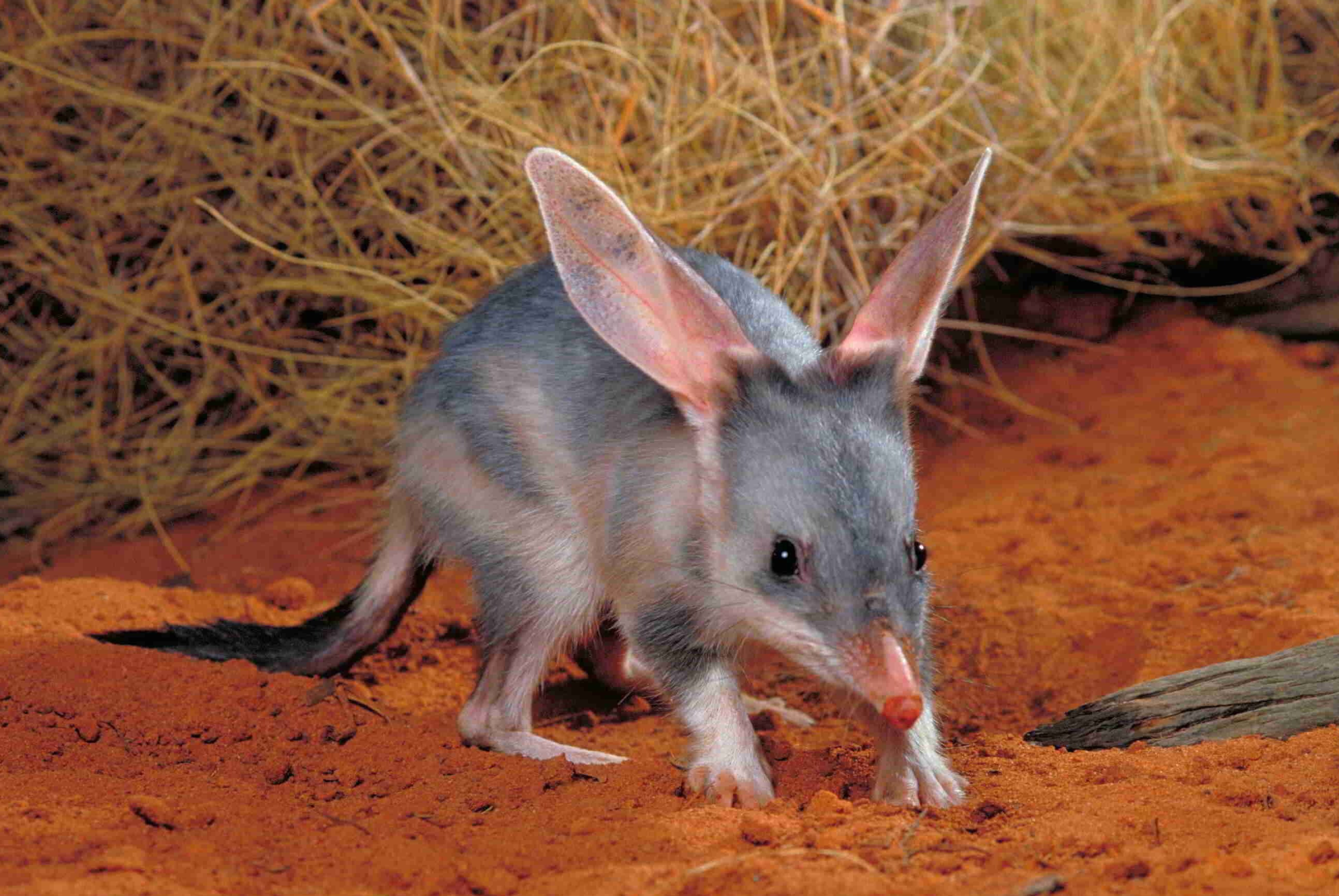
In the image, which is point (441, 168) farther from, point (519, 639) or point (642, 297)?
point (642, 297)

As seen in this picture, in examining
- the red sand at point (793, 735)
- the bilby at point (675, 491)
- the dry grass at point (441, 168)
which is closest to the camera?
the red sand at point (793, 735)

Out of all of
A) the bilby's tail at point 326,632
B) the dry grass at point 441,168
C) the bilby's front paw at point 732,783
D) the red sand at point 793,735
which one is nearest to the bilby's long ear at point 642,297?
the bilby's front paw at point 732,783

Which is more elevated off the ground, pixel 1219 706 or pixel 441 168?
pixel 441 168

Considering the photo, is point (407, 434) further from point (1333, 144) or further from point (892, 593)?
point (1333, 144)

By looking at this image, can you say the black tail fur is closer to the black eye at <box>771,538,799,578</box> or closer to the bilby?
the bilby

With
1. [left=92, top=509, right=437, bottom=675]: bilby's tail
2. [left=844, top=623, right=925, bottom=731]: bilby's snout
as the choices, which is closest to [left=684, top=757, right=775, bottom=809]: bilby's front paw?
[left=844, top=623, right=925, bottom=731]: bilby's snout

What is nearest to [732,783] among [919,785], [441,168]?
[919,785]

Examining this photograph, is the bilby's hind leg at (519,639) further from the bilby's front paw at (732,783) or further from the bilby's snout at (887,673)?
the bilby's snout at (887,673)

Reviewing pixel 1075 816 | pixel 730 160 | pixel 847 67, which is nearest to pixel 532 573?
pixel 1075 816

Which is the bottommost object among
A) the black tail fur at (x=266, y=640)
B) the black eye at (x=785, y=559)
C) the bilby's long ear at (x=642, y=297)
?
the black tail fur at (x=266, y=640)
